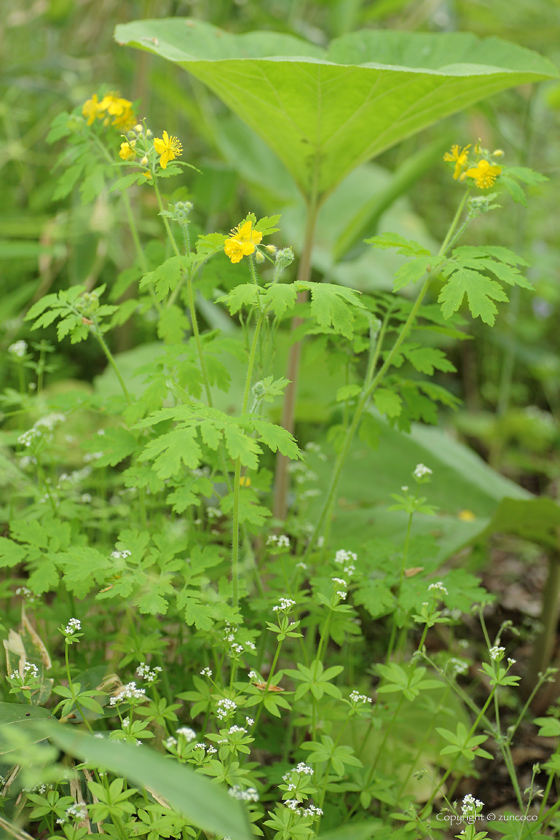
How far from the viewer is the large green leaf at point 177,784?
41 cm

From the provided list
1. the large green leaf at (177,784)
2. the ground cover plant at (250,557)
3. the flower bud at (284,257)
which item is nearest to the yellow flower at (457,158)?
the ground cover plant at (250,557)

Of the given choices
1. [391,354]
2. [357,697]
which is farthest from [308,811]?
[391,354]

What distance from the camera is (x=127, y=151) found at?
77 cm

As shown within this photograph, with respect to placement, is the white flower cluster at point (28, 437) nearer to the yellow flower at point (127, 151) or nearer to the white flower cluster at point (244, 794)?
the yellow flower at point (127, 151)

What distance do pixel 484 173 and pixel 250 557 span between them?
61 cm

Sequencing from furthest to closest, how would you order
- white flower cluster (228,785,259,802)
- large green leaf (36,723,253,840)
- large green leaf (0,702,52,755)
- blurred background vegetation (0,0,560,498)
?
blurred background vegetation (0,0,560,498) → large green leaf (0,702,52,755) → white flower cluster (228,785,259,802) → large green leaf (36,723,253,840)

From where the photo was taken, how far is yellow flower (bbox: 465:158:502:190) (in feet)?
2.56

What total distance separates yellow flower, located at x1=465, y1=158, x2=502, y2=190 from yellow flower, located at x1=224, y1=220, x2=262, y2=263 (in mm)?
299

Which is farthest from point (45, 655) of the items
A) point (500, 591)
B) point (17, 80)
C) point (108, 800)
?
point (17, 80)

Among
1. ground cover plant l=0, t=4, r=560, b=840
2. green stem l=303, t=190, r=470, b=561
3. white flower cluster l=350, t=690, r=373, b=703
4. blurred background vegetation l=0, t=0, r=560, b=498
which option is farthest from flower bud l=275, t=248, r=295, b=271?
blurred background vegetation l=0, t=0, r=560, b=498

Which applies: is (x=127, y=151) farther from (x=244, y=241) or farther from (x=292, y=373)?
(x=292, y=373)

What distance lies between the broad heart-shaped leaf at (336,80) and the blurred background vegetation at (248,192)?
11.8 inches

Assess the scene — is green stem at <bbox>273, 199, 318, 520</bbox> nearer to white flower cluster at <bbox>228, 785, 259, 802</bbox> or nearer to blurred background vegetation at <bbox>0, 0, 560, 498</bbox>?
blurred background vegetation at <bbox>0, 0, 560, 498</bbox>

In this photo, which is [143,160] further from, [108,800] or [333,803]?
[333,803]
